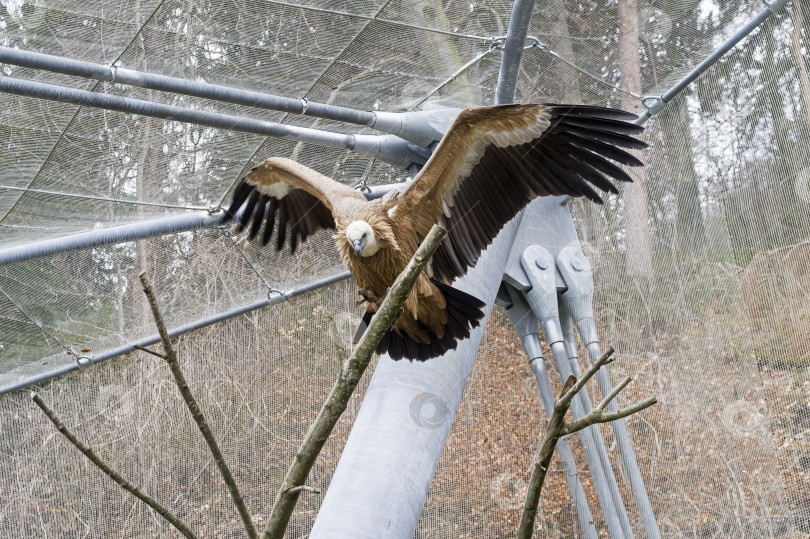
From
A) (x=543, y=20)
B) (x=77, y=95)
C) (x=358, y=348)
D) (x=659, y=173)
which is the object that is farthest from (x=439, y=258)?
(x=358, y=348)

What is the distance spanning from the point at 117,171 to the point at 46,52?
76cm

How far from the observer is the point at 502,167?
104 inches

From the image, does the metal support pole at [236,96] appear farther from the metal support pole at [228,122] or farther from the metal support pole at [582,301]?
the metal support pole at [582,301]

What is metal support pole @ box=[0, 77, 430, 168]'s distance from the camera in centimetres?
235

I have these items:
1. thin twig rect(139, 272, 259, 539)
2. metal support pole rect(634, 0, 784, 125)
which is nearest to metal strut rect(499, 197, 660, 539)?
metal support pole rect(634, 0, 784, 125)

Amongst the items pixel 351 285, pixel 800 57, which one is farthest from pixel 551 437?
pixel 351 285

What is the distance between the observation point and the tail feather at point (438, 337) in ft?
8.47

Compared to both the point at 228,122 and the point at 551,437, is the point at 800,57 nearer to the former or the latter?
the point at 228,122

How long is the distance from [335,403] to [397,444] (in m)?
1.88

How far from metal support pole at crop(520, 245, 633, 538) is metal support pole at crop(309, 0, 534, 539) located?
434mm

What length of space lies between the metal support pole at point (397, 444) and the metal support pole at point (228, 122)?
48 centimetres

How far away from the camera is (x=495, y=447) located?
14.4 ft

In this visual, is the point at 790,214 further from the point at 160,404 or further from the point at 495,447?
the point at 160,404

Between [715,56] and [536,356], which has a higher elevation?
[715,56]
